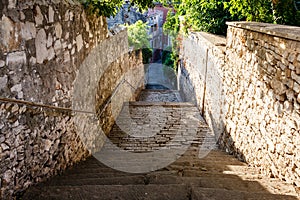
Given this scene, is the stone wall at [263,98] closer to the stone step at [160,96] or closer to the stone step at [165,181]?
the stone step at [165,181]

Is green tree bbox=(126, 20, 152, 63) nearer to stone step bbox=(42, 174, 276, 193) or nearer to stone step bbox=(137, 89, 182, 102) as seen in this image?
stone step bbox=(137, 89, 182, 102)

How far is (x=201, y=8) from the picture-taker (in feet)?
27.8

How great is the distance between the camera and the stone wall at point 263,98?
9.24 feet

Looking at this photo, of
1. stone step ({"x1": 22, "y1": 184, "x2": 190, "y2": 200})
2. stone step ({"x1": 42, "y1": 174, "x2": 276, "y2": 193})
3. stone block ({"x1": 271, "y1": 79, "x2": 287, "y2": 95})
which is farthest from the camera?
stone block ({"x1": 271, "y1": 79, "x2": 287, "y2": 95})

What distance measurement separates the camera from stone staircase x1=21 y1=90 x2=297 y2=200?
101 inches

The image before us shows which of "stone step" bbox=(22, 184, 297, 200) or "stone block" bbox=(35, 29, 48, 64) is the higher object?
"stone block" bbox=(35, 29, 48, 64)

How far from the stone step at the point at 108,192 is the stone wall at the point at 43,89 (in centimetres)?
21

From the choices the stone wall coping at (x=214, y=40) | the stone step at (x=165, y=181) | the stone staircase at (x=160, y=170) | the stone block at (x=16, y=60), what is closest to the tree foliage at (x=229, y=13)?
the stone wall coping at (x=214, y=40)

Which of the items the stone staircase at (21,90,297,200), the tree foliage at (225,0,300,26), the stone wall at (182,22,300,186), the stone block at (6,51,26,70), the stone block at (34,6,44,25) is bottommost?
the stone staircase at (21,90,297,200)

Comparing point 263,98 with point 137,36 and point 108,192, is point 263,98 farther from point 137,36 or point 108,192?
point 137,36

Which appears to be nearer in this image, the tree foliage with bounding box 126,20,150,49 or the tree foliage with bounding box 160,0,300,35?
the tree foliage with bounding box 160,0,300,35

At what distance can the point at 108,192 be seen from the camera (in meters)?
2.56

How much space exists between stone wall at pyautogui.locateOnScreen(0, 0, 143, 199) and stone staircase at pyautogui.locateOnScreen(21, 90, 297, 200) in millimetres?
260

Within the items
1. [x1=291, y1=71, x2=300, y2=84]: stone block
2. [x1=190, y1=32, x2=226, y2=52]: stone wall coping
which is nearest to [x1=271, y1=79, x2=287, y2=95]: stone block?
[x1=291, y1=71, x2=300, y2=84]: stone block
